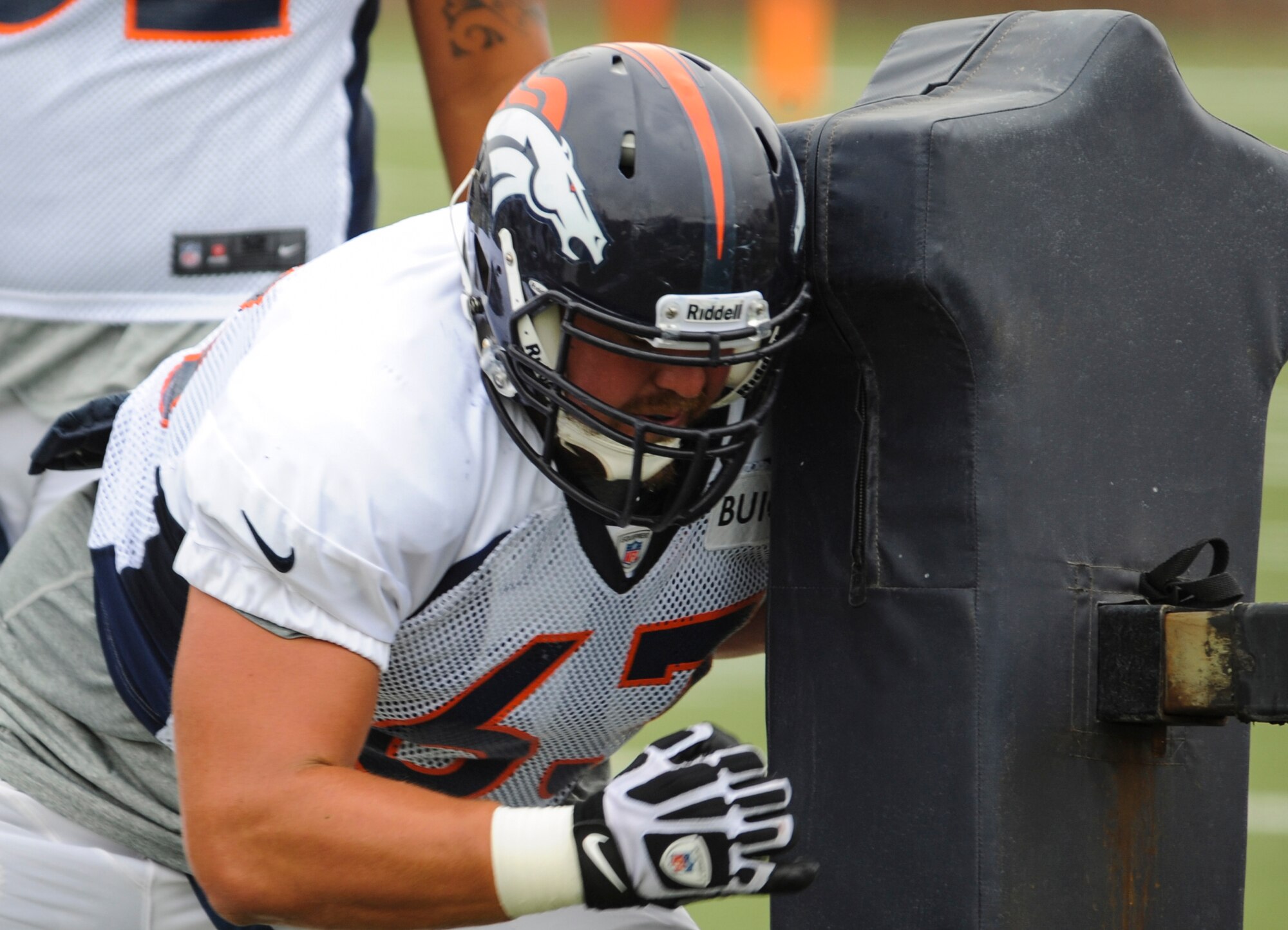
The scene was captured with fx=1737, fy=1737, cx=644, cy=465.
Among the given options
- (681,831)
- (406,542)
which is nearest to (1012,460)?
(681,831)

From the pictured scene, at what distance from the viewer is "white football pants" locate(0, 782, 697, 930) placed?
6.19ft

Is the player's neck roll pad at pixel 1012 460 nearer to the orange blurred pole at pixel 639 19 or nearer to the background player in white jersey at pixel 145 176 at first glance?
the background player in white jersey at pixel 145 176

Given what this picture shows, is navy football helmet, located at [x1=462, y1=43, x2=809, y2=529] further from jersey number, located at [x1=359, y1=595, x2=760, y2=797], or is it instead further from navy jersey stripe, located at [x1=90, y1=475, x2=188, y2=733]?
navy jersey stripe, located at [x1=90, y1=475, x2=188, y2=733]

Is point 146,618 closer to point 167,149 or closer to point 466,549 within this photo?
point 466,549

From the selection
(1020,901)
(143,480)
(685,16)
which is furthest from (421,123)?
(1020,901)

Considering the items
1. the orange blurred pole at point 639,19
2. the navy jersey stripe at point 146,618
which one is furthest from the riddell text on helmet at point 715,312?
the orange blurred pole at point 639,19

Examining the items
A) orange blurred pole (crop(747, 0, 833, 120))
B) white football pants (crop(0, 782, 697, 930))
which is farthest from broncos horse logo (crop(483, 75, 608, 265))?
orange blurred pole (crop(747, 0, 833, 120))

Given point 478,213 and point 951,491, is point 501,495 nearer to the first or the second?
point 478,213

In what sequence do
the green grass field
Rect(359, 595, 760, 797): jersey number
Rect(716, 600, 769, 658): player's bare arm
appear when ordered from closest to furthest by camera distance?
Rect(359, 595, 760, 797): jersey number < Rect(716, 600, 769, 658): player's bare arm < the green grass field

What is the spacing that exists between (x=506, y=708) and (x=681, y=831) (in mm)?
387

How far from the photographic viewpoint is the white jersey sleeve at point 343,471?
160cm

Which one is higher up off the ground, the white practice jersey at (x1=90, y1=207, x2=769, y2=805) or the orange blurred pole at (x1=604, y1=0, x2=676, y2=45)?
the white practice jersey at (x1=90, y1=207, x2=769, y2=805)

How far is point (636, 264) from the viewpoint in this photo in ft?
5.36

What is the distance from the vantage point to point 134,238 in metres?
2.44
